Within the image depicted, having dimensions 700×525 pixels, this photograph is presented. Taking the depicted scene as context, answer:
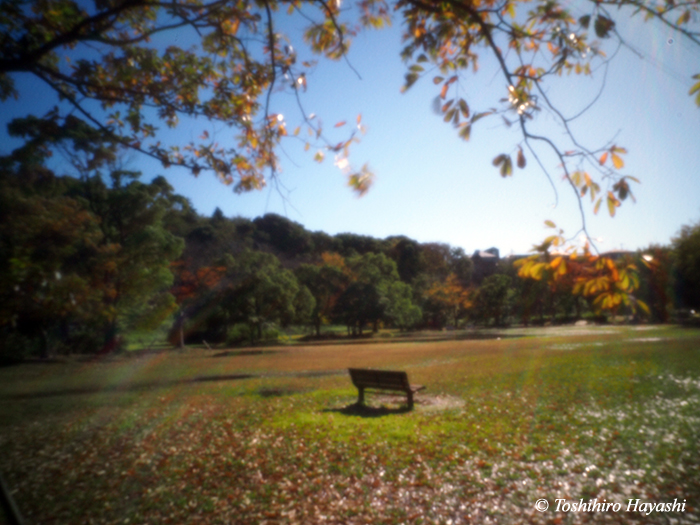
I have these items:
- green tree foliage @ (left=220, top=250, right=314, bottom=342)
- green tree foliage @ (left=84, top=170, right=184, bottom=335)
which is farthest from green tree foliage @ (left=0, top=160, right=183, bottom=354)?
green tree foliage @ (left=220, top=250, right=314, bottom=342)

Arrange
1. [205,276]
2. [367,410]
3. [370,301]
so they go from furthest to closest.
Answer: [370,301]
[205,276]
[367,410]

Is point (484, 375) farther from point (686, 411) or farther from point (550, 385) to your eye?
point (686, 411)

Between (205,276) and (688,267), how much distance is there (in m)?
30.1

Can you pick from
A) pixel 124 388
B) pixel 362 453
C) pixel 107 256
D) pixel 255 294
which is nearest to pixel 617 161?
pixel 362 453

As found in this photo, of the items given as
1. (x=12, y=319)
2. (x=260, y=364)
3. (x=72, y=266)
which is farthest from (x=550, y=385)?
(x=72, y=266)

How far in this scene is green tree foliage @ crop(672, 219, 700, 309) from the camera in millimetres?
21719

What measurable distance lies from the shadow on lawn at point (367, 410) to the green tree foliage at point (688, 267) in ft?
64.8

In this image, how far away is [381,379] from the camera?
26.2 feet

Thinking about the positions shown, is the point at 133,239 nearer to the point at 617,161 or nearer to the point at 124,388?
the point at 124,388

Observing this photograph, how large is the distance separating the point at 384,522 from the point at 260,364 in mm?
14475

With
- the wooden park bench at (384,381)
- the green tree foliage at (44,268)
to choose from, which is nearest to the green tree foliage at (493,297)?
the green tree foliage at (44,268)

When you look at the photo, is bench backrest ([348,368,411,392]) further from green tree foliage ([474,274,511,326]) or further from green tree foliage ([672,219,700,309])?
green tree foliage ([474,274,511,326])

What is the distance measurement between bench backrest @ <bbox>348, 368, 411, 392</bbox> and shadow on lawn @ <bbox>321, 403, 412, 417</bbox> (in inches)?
16.3

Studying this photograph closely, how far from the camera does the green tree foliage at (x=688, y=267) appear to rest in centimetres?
2172
